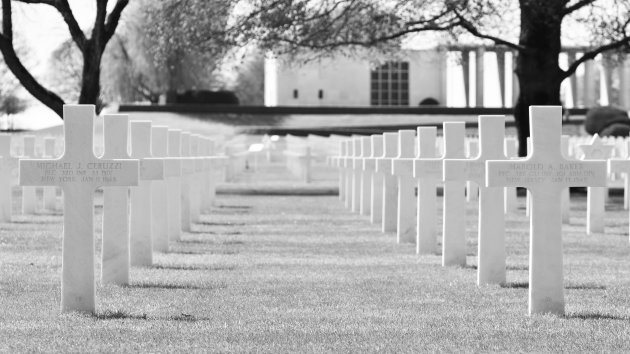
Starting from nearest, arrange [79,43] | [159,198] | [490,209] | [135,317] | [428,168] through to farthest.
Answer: [135,317], [490,209], [428,168], [159,198], [79,43]

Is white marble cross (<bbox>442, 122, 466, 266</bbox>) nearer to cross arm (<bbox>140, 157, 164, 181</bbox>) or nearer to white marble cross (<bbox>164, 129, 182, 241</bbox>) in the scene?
cross arm (<bbox>140, 157, 164, 181</bbox>)

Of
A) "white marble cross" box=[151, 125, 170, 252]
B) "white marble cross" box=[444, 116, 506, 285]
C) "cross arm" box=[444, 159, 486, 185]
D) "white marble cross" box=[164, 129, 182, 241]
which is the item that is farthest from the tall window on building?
"white marble cross" box=[444, 116, 506, 285]

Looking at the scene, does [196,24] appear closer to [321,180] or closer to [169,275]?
[321,180]

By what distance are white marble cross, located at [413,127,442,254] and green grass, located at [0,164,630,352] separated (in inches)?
9.2

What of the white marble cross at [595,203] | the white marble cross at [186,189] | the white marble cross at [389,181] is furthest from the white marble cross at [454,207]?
the white marble cross at [595,203]

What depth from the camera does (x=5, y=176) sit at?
18.9 metres

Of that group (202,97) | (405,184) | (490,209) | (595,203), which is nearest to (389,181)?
(405,184)

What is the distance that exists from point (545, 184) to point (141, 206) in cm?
407

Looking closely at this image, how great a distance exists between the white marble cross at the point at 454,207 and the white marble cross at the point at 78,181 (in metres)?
4.01

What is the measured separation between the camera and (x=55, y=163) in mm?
8789

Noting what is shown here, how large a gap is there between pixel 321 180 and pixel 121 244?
2770 cm

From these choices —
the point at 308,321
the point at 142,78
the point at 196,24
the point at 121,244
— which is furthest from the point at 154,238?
the point at 142,78

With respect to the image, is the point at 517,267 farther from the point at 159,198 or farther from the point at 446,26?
the point at 446,26

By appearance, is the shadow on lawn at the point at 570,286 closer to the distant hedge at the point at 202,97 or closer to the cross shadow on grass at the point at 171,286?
the cross shadow on grass at the point at 171,286
